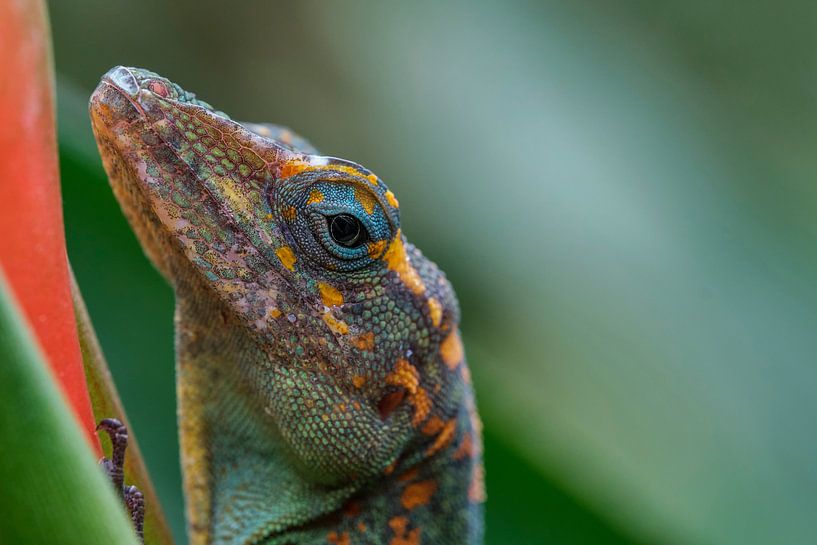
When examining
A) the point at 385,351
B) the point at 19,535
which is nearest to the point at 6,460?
the point at 19,535

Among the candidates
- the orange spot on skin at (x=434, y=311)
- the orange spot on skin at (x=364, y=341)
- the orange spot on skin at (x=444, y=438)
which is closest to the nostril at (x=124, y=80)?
the orange spot on skin at (x=364, y=341)

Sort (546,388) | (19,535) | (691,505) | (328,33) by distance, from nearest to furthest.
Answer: (19,535), (691,505), (546,388), (328,33)

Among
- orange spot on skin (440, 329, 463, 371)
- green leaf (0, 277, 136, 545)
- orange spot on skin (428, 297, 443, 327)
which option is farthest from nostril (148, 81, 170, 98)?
green leaf (0, 277, 136, 545)

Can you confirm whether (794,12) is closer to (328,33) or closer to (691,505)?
(691,505)

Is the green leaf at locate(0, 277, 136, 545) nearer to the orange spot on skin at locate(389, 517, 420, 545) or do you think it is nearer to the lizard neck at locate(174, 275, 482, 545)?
the lizard neck at locate(174, 275, 482, 545)

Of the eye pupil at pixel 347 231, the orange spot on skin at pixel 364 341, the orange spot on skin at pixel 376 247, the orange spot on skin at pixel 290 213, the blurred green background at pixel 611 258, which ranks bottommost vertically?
the orange spot on skin at pixel 364 341

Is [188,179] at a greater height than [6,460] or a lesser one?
A: greater

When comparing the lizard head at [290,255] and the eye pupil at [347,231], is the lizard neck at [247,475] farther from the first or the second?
the eye pupil at [347,231]
